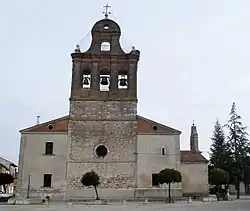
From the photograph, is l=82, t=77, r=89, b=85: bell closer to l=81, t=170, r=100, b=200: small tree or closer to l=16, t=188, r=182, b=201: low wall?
l=81, t=170, r=100, b=200: small tree

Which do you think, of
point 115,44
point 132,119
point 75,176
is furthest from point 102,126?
point 115,44

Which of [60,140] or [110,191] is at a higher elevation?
[60,140]

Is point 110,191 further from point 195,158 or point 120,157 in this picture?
point 195,158

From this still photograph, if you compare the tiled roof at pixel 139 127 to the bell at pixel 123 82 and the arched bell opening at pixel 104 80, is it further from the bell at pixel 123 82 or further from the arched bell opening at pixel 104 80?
the arched bell opening at pixel 104 80

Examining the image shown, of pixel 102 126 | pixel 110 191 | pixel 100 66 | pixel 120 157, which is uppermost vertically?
pixel 100 66

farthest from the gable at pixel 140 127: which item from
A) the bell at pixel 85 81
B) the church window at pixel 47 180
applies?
the church window at pixel 47 180

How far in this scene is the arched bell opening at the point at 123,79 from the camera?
1334 inches

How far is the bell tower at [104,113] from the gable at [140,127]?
1.60ft

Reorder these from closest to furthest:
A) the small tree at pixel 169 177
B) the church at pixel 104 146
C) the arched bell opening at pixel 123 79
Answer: the small tree at pixel 169 177, the church at pixel 104 146, the arched bell opening at pixel 123 79

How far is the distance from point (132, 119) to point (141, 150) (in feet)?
8.81

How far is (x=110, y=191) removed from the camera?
31.8 m

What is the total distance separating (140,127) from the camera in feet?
109

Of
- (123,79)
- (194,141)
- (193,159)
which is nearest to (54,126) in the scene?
(123,79)

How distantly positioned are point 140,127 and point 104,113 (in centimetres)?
322
